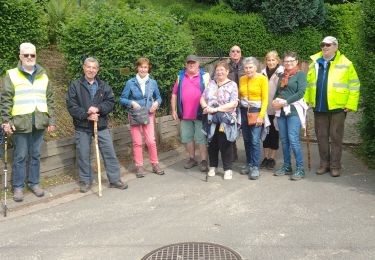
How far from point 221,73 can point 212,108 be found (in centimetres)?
53

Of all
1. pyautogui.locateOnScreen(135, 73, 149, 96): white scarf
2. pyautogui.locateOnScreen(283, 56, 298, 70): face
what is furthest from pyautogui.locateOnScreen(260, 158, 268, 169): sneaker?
pyautogui.locateOnScreen(135, 73, 149, 96): white scarf

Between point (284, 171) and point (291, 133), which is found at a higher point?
point (291, 133)

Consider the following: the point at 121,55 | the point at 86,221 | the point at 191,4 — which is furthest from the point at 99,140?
the point at 191,4

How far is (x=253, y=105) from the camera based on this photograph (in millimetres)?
6930

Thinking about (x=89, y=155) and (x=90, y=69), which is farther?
(x=89, y=155)

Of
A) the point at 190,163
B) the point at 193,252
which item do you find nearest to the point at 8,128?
the point at 193,252

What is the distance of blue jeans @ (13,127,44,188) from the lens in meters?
6.02

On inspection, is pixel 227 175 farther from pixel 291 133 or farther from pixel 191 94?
pixel 191 94

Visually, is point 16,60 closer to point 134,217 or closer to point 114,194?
point 114,194

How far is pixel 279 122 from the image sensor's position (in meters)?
7.11

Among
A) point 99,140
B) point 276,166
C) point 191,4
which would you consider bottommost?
point 276,166

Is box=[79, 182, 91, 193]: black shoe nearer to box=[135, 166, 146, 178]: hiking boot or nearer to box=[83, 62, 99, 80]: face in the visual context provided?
box=[135, 166, 146, 178]: hiking boot

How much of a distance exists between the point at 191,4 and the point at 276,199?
17.0 m

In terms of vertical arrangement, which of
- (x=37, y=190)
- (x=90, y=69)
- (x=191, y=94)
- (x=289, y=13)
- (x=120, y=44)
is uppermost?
(x=289, y=13)
